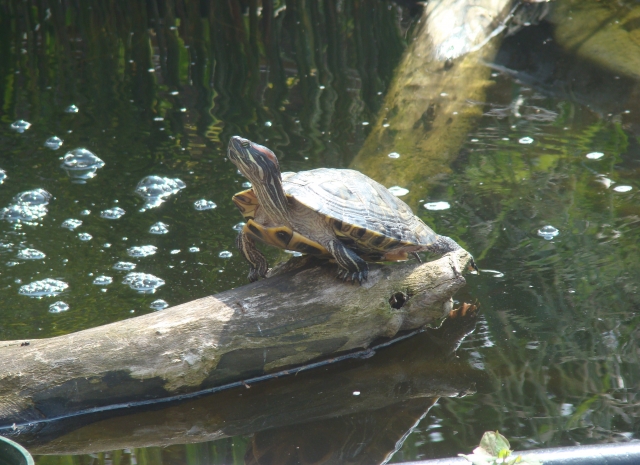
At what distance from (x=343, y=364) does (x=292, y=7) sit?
20.7ft

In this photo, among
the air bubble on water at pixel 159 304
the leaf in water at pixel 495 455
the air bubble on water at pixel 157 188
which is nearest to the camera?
the leaf in water at pixel 495 455

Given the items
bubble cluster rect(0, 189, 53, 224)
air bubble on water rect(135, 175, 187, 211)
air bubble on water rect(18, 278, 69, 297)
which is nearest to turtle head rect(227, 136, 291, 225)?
air bubble on water rect(18, 278, 69, 297)

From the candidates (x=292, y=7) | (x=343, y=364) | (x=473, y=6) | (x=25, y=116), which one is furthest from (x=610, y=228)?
(x=292, y=7)

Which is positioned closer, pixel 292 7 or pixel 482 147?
pixel 482 147

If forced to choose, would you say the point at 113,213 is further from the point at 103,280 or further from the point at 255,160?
the point at 255,160

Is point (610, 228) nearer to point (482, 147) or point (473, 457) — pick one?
point (482, 147)

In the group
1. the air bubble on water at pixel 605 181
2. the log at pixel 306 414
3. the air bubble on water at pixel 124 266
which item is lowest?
the log at pixel 306 414

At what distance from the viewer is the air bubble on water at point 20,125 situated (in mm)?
5230

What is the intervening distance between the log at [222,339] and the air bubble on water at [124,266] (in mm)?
1011

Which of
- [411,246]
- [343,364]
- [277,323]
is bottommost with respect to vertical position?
[343,364]

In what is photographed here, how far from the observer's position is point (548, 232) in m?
3.40

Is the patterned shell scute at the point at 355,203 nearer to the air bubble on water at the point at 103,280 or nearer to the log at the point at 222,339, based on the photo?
the log at the point at 222,339

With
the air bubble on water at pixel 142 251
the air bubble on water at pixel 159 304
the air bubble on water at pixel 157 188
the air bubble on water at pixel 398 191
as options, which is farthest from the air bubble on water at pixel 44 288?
the air bubble on water at pixel 398 191

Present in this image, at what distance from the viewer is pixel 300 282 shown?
251 cm
